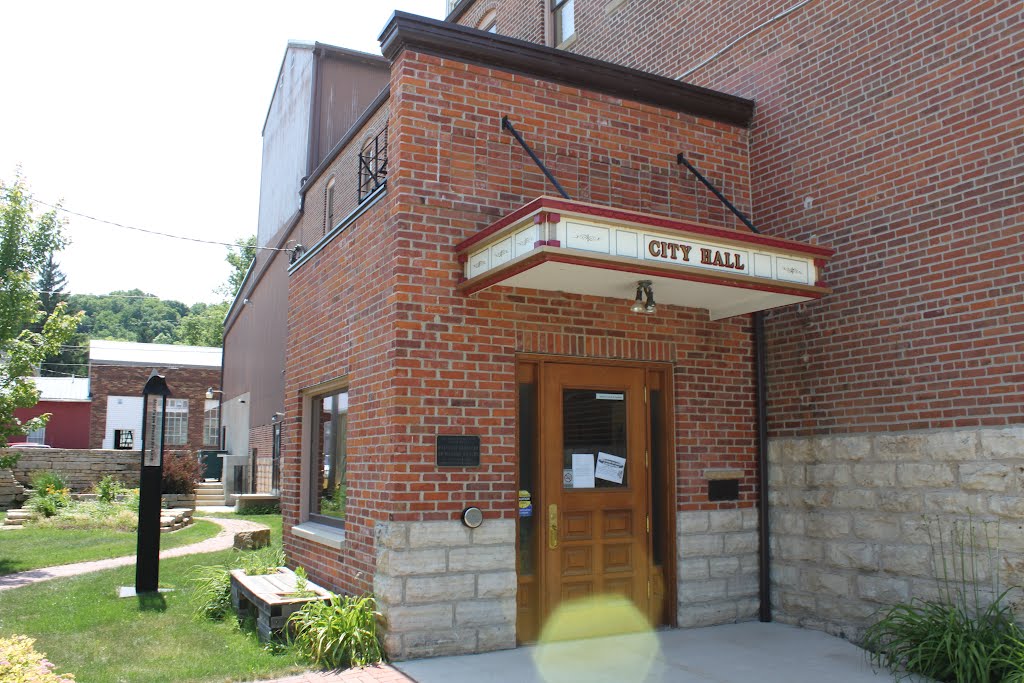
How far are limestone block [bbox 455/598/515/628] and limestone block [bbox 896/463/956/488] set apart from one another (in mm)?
3487

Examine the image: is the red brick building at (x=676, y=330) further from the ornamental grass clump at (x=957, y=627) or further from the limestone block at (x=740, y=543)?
the ornamental grass clump at (x=957, y=627)

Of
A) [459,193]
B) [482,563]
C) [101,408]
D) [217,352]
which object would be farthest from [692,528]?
[217,352]

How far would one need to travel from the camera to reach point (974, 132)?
669cm

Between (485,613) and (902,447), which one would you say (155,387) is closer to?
(485,613)

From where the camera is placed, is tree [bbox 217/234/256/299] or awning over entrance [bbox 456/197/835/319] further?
tree [bbox 217/234/256/299]

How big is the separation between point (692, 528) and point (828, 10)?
5.32m

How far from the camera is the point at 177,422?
3831 cm

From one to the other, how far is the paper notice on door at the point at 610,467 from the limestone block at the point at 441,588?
5.33 feet

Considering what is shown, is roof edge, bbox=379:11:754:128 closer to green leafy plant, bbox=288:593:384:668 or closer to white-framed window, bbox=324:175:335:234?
white-framed window, bbox=324:175:335:234

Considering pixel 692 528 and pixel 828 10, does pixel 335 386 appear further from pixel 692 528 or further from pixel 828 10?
pixel 828 10

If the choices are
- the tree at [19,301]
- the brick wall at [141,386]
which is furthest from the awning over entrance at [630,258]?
the brick wall at [141,386]

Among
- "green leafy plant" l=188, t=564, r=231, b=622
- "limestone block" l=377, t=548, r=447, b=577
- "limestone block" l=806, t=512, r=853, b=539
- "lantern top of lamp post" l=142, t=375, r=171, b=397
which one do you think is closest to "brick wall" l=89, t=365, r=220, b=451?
"lantern top of lamp post" l=142, t=375, r=171, b=397

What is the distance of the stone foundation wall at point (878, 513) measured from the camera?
20.5 ft

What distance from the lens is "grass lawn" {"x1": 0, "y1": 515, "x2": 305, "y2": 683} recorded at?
6.25 metres
